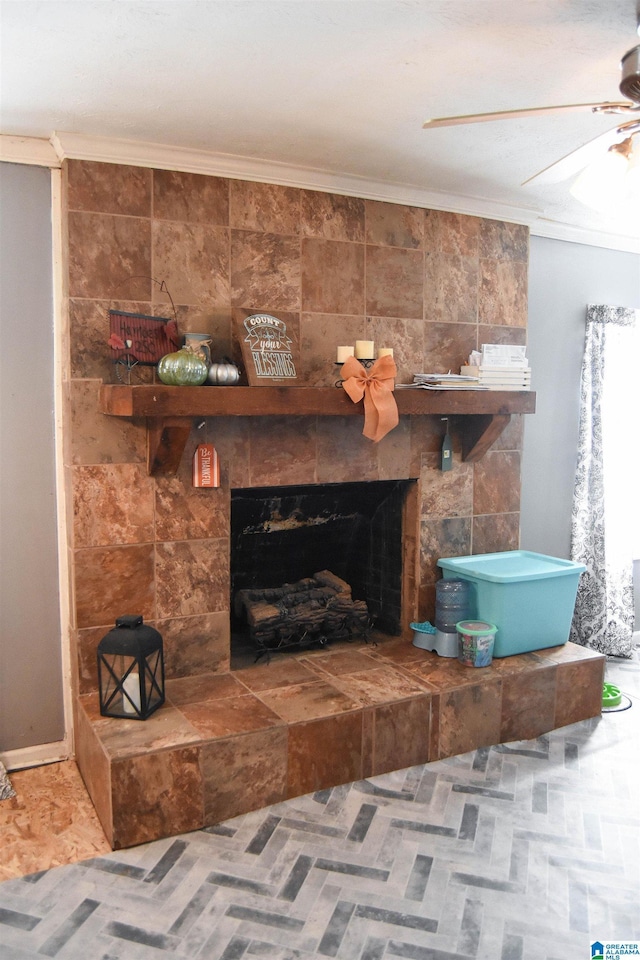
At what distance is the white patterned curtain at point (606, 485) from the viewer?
13.1 ft

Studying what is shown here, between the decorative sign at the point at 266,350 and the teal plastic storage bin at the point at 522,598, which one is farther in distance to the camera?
the teal plastic storage bin at the point at 522,598

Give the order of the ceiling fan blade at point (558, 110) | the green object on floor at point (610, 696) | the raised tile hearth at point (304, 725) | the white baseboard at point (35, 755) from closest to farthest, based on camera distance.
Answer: the ceiling fan blade at point (558, 110)
the raised tile hearth at point (304, 725)
the white baseboard at point (35, 755)
the green object on floor at point (610, 696)

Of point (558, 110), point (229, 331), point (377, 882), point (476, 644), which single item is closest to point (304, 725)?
point (377, 882)

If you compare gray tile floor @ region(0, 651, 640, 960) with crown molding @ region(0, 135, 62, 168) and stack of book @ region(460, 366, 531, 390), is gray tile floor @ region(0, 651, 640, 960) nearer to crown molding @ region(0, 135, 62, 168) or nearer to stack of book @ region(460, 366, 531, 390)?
stack of book @ region(460, 366, 531, 390)

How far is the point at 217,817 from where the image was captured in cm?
244

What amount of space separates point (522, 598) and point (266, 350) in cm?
152

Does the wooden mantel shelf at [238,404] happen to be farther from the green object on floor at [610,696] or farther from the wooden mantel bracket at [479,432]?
the green object on floor at [610,696]

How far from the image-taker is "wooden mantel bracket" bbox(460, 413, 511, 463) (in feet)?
10.8

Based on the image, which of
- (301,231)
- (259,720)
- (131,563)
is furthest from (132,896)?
(301,231)

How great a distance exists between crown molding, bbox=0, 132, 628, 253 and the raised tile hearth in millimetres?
1942

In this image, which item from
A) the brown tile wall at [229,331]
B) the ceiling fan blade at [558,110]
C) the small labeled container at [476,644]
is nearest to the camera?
the ceiling fan blade at [558,110]

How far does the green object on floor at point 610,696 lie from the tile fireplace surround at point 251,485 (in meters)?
0.22

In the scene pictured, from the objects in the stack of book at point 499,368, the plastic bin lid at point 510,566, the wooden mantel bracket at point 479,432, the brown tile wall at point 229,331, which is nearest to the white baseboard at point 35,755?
the brown tile wall at point 229,331

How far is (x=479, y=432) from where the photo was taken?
337 centimetres
